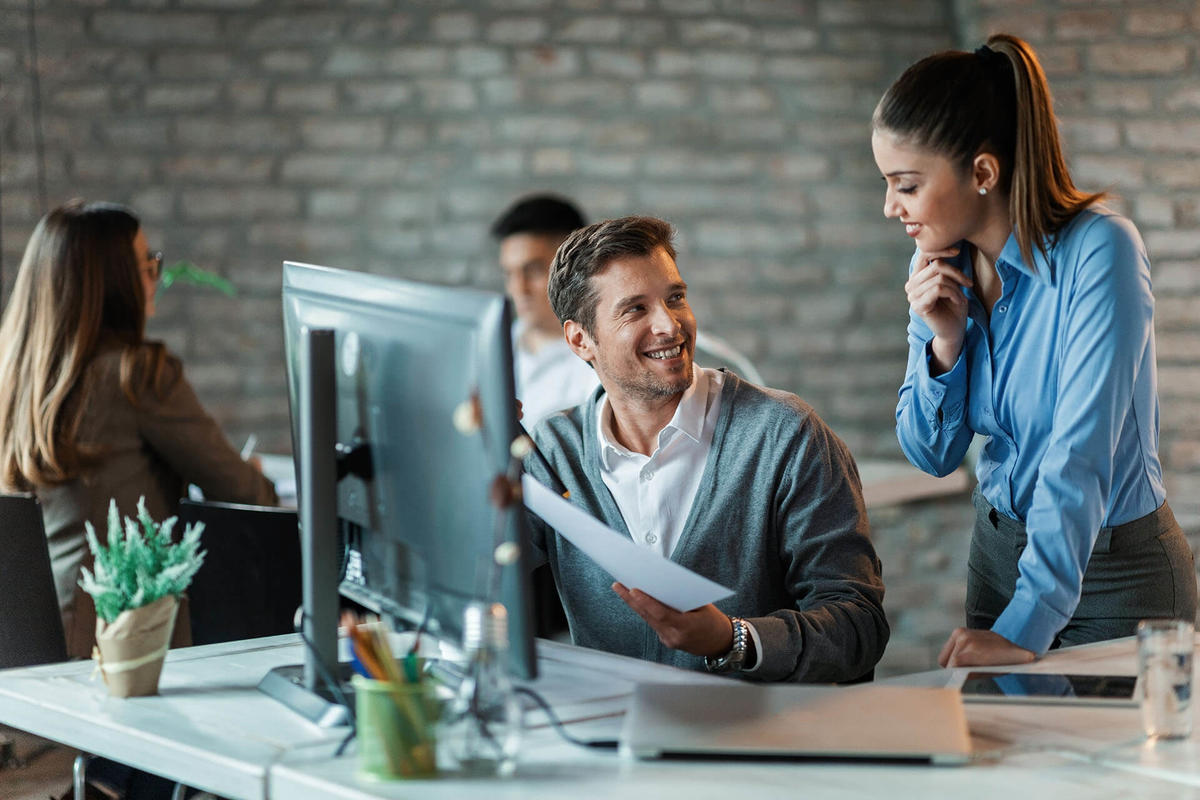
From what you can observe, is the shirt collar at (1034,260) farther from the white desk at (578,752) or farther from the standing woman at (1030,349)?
the white desk at (578,752)

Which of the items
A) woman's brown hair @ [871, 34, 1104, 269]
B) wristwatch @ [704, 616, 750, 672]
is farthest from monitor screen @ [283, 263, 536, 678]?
woman's brown hair @ [871, 34, 1104, 269]

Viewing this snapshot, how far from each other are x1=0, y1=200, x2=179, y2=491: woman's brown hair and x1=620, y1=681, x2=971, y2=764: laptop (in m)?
1.63

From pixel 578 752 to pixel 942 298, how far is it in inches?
35.2

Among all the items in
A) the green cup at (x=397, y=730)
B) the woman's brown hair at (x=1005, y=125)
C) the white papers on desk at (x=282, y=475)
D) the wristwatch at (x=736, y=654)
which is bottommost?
the white papers on desk at (x=282, y=475)

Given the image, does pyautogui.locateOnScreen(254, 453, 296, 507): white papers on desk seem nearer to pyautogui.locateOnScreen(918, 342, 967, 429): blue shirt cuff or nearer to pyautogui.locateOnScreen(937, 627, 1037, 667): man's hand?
pyautogui.locateOnScreen(918, 342, 967, 429): blue shirt cuff

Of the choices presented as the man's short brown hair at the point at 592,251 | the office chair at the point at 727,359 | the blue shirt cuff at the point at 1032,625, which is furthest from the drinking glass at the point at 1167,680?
the office chair at the point at 727,359

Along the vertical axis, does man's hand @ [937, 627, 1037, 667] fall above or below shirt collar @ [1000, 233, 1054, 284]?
below

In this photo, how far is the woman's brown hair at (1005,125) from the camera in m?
1.73

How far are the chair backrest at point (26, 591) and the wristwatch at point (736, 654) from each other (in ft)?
3.89

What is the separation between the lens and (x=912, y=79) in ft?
5.74

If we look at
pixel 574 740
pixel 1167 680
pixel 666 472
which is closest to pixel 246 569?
pixel 666 472

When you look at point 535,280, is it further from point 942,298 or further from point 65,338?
point 942,298

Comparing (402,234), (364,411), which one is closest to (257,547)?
(364,411)

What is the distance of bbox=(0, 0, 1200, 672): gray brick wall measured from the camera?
4.47m
